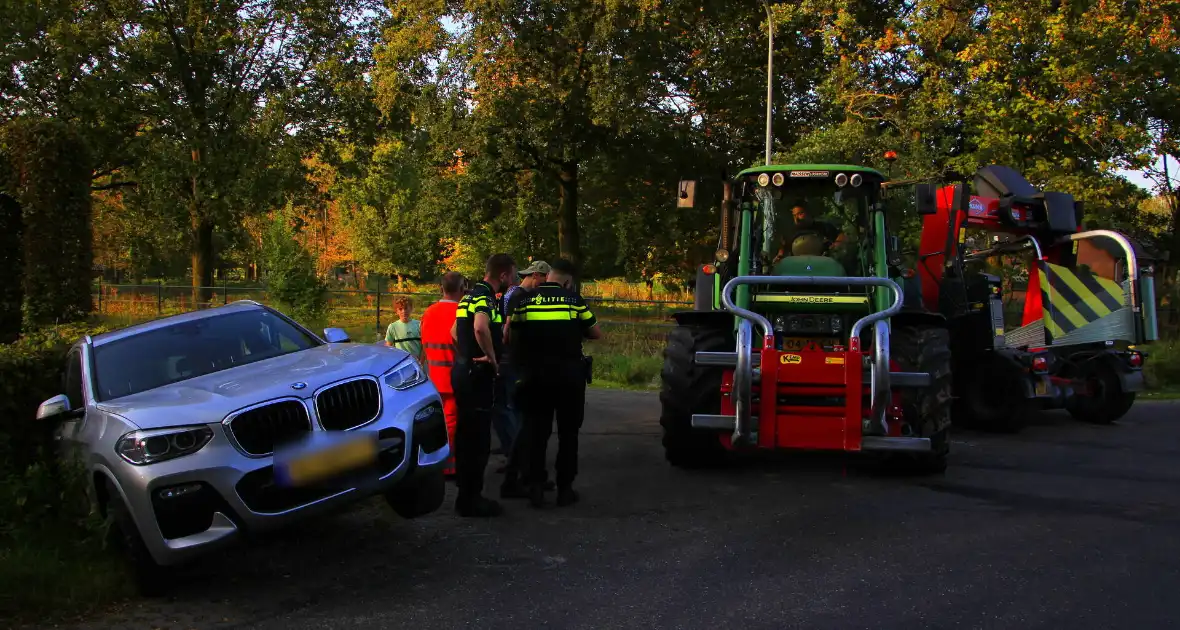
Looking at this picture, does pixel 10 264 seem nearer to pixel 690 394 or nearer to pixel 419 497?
pixel 419 497

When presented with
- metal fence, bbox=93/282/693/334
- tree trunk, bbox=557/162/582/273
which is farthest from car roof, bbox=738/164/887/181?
tree trunk, bbox=557/162/582/273

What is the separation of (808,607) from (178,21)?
92.5 feet

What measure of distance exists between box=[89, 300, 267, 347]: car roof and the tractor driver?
181 inches

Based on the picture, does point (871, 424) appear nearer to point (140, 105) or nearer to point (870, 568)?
point (870, 568)

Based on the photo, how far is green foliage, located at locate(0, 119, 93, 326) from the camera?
11781mm

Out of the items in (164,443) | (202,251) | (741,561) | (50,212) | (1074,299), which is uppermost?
(202,251)

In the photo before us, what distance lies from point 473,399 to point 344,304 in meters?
21.0

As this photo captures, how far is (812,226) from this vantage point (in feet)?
28.5

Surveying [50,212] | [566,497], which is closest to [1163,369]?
[566,497]

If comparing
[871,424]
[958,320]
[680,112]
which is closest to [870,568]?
[871,424]

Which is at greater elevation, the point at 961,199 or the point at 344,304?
the point at 961,199

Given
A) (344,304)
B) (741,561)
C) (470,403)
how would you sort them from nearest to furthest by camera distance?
(741,561)
(470,403)
(344,304)

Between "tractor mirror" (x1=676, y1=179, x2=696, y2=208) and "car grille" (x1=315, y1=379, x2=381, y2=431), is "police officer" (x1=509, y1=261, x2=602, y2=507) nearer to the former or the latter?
"car grille" (x1=315, y1=379, x2=381, y2=431)

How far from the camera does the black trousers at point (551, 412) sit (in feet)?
22.5
